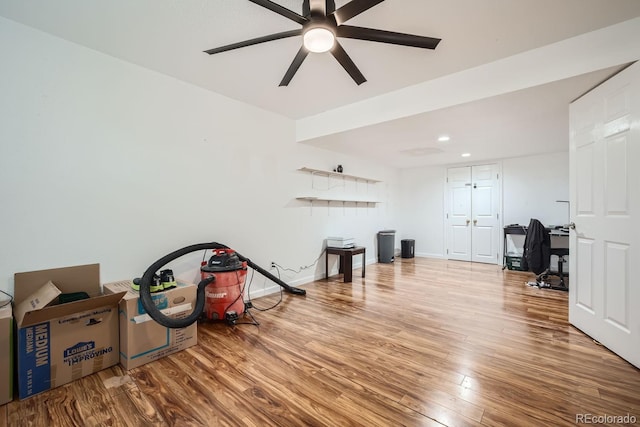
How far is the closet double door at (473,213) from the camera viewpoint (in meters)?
5.86

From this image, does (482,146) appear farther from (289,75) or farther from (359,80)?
(289,75)

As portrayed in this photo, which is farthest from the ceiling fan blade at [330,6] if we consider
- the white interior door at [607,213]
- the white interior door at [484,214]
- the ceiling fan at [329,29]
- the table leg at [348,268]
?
the white interior door at [484,214]

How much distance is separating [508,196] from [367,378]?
546 cm

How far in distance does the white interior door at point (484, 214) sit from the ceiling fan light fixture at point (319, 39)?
552 cm

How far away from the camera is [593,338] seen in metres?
2.36

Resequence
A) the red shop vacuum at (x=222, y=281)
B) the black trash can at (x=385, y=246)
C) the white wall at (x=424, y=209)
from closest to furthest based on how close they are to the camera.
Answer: the red shop vacuum at (x=222, y=281)
the black trash can at (x=385, y=246)
the white wall at (x=424, y=209)

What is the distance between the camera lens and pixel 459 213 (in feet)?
20.7

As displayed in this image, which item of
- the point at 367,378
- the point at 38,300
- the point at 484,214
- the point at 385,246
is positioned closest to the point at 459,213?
the point at 484,214

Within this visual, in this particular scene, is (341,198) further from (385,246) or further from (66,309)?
(66,309)

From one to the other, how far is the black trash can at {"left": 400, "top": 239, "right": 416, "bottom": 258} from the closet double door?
0.81 metres

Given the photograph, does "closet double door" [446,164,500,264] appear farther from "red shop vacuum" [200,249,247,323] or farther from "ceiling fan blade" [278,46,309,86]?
"ceiling fan blade" [278,46,309,86]

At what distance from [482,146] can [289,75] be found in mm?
3892

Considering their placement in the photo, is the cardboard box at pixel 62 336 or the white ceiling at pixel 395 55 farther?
the white ceiling at pixel 395 55

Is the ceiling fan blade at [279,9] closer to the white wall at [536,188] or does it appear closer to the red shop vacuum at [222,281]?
the red shop vacuum at [222,281]
